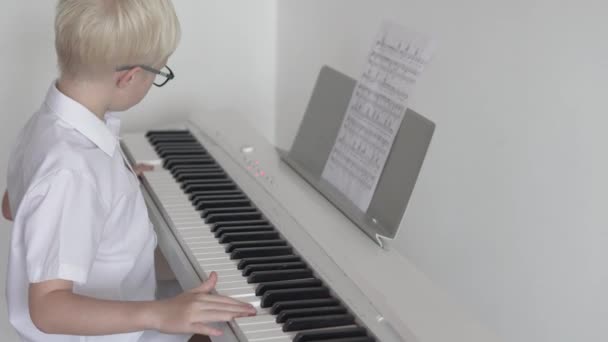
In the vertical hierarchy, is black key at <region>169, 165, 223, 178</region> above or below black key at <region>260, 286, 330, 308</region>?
below

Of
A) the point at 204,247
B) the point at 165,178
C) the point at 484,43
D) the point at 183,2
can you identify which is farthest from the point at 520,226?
the point at 183,2

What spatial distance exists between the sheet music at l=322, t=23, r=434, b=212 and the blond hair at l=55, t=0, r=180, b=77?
531 millimetres

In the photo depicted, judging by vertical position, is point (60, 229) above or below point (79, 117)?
below

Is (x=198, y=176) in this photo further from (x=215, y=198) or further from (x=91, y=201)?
(x=91, y=201)

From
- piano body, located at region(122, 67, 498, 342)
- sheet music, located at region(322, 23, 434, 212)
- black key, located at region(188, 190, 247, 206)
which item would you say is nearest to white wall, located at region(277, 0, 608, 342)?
sheet music, located at region(322, 23, 434, 212)

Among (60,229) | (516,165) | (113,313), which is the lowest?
(113,313)

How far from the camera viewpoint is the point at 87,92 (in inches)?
64.4

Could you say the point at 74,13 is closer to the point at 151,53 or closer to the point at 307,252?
the point at 151,53

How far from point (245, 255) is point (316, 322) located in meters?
0.32

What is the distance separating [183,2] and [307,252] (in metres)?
1.44

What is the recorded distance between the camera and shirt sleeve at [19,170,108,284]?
144 cm

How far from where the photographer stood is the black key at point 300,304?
149 cm

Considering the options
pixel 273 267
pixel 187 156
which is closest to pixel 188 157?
pixel 187 156

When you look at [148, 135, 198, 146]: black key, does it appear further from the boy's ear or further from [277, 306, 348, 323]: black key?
[277, 306, 348, 323]: black key
